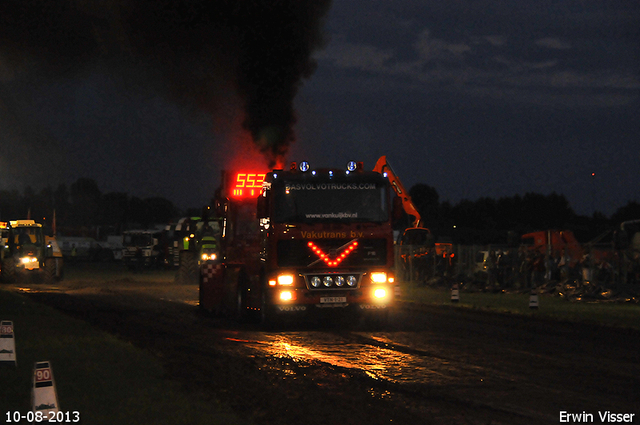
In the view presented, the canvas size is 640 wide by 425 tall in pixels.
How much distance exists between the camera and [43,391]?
621 centimetres

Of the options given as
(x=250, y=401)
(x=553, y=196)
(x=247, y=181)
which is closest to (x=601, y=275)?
(x=247, y=181)

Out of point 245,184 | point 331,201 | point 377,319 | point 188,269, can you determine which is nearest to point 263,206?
point 331,201

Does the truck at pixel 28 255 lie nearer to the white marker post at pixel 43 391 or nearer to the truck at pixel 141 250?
the truck at pixel 141 250

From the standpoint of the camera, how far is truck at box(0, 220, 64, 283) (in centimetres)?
3584

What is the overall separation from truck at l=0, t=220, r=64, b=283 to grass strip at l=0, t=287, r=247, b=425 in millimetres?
22284

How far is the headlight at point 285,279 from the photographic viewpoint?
640 inches

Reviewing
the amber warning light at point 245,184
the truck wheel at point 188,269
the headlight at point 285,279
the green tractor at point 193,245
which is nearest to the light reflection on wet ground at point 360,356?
the headlight at point 285,279

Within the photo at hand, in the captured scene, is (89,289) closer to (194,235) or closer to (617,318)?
(194,235)

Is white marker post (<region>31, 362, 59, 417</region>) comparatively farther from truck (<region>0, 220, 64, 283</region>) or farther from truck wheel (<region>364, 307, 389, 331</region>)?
truck (<region>0, 220, 64, 283</region>)

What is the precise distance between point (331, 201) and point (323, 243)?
89 cm

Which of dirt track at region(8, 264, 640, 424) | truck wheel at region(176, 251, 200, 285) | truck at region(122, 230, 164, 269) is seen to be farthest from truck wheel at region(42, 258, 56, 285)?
dirt track at region(8, 264, 640, 424)

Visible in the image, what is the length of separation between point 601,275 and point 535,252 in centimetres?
390

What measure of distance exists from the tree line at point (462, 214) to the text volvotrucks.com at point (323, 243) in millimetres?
46656

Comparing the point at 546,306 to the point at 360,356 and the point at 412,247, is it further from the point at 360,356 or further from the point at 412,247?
the point at 412,247
